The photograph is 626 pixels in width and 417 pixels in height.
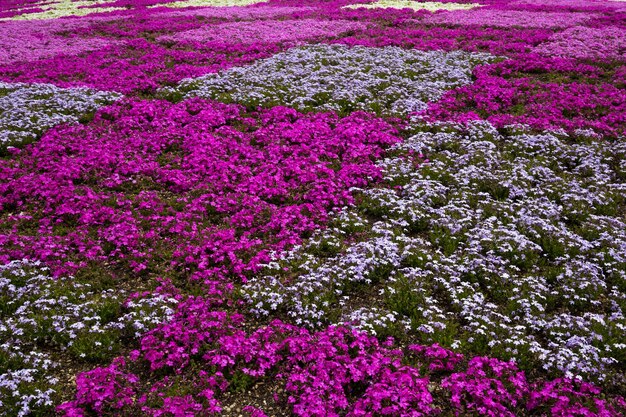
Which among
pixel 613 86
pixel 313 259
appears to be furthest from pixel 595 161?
pixel 313 259

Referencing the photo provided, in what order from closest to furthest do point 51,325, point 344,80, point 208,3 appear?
point 51,325 → point 344,80 → point 208,3

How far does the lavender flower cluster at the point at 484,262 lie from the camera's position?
9.64 meters

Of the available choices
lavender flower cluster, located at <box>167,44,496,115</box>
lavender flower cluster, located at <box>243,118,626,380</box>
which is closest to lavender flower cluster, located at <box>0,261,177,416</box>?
lavender flower cluster, located at <box>243,118,626,380</box>

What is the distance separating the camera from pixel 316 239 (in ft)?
43.0

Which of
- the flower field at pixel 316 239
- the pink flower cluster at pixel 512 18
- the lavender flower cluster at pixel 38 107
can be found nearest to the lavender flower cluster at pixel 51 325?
the flower field at pixel 316 239

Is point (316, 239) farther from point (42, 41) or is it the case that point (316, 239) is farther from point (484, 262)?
point (42, 41)

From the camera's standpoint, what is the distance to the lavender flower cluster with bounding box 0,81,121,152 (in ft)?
62.5

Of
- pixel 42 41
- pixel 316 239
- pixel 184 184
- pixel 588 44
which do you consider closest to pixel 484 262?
pixel 316 239

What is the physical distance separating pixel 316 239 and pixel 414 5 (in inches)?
1795

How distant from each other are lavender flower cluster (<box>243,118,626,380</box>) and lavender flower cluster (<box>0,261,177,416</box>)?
2756mm

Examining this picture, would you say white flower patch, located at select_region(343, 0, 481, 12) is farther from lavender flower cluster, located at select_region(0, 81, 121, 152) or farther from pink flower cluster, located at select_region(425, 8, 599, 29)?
lavender flower cluster, located at select_region(0, 81, 121, 152)

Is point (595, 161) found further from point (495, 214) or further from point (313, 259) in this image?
point (313, 259)

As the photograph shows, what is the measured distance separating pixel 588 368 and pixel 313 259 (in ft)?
21.3

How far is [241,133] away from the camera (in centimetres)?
1883
